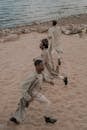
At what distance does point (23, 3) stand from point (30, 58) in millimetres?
20671

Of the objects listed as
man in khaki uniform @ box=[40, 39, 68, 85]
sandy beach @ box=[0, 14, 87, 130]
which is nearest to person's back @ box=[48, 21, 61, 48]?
sandy beach @ box=[0, 14, 87, 130]

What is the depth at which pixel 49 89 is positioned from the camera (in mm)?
11320

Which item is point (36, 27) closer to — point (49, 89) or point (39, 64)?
point (49, 89)

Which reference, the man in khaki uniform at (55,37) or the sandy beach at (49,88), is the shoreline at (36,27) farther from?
the man in khaki uniform at (55,37)

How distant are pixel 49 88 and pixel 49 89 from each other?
0.27ft

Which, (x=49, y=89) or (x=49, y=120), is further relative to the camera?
(x=49, y=89)

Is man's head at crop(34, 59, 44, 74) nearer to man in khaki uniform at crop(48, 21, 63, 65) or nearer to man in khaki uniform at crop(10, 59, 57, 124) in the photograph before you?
man in khaki uniform at crop(10, 59, 57, 124)

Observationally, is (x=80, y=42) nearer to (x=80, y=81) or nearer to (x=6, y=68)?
(x=6, y=68)

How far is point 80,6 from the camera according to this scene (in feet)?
107

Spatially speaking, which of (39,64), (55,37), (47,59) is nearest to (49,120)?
(39,64)

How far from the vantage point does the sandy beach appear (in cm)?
906

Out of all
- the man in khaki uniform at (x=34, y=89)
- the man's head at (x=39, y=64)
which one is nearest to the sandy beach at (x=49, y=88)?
the man in khaki uniform at (x=34, y=89)

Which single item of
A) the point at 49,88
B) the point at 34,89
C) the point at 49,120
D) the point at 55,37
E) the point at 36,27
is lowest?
the point at 36,27

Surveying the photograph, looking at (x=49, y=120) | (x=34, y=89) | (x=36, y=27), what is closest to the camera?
(x=34, y=89)
